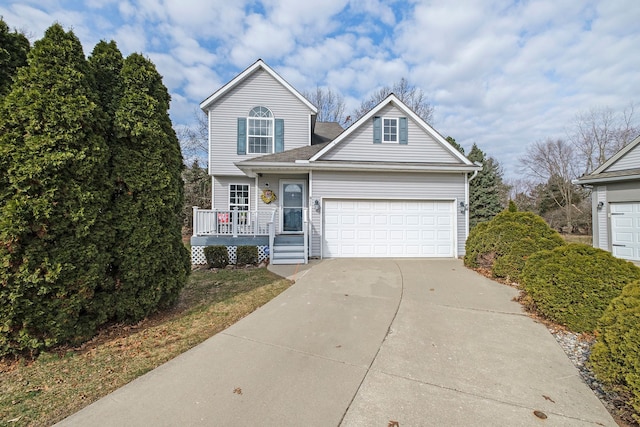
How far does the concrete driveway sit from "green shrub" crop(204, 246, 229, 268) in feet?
15.0

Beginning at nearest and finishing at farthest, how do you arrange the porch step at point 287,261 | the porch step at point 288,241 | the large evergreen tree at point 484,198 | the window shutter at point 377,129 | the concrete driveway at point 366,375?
1. the concrete driveway at point 366,375
2. the porch step at point 287,261
3. the porch step at point 288,241
4. the window shutter at point 377,129
5. the large evergreen tree at point 484,198

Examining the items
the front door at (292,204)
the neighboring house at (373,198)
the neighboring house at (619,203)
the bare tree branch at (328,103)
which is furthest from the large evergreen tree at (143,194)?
the bare tree branch at (328,103)

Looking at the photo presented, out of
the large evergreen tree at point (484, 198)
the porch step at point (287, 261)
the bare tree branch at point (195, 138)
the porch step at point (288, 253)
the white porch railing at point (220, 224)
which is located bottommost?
the porch step at point (287, 261)

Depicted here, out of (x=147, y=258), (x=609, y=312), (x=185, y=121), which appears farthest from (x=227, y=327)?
(x=185, y=121)

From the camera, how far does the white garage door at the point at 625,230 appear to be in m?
9.52

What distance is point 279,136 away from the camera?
39.3 ft

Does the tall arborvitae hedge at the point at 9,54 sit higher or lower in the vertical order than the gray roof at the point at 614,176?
higher

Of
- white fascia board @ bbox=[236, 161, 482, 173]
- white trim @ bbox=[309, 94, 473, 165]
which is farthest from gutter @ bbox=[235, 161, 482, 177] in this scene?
white trim @ bbox=[309, 94, 473, 165]

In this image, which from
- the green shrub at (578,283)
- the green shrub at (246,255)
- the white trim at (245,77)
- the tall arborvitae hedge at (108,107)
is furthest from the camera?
the white trim at (245,77)

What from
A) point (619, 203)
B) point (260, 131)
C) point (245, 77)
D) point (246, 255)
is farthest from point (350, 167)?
point (619, 203)

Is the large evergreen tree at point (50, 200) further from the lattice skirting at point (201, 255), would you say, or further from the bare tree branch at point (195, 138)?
the bare tree branch at point (195, 138)

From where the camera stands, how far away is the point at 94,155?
359 cm

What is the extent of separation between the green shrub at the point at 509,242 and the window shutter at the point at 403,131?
4025mm

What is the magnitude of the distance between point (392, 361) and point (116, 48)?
6.11m
